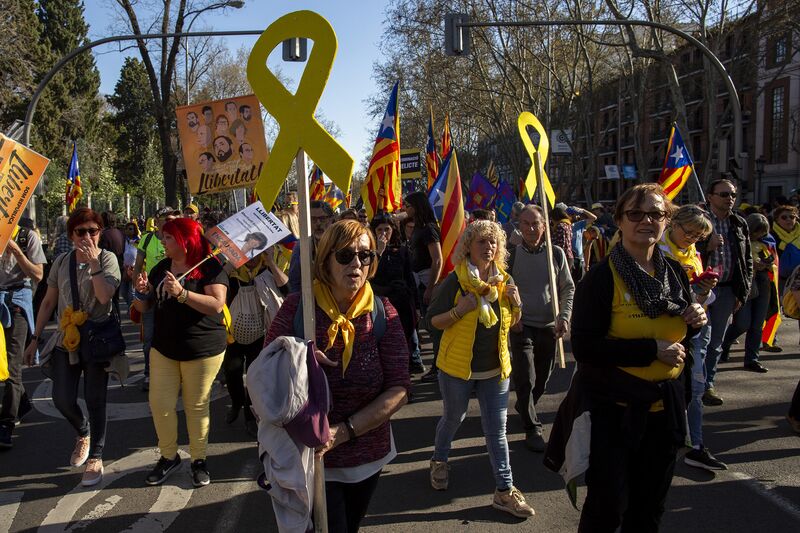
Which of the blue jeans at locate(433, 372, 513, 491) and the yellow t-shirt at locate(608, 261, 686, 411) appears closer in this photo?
the yellow t-shirt at locate(608, 261, 686, 411)

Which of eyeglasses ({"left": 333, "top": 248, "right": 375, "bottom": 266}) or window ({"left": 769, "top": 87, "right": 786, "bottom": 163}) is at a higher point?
window ({"left": 769, "top": 87, "right": 786, "bottom": 163})

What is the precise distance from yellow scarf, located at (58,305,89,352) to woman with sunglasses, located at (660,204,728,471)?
160 inches

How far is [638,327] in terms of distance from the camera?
2791 mm

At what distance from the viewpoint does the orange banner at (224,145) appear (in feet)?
21.3

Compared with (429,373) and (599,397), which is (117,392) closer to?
(429,373)

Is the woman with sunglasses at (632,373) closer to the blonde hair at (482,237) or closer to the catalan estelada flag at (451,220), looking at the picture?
the blonde hair at (482,237)

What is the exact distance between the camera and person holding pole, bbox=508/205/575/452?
16.3 feet

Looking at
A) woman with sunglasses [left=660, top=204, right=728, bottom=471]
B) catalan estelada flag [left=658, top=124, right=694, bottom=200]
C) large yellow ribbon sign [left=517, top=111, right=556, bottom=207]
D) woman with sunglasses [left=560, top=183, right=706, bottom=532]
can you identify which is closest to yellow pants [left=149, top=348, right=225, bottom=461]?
woman with sunglasses [left=560, top=183, right=706, bottom=532]

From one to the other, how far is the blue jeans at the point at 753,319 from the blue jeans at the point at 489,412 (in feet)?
13.4

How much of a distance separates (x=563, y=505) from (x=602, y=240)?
714cm

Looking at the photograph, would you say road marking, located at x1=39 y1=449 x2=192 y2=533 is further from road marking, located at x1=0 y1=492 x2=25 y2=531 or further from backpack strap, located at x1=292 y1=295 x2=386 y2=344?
backpack strap, located at x1=292 y1=295 x2=386 y2=344

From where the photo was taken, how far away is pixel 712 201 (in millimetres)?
5578

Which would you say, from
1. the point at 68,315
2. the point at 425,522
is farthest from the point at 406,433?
the point at 68,315

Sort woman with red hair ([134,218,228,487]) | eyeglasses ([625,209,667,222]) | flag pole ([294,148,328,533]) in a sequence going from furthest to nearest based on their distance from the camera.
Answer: woman with red hair ([134,218,228,487]) < eyeglasses ([625,209,667,222]) < flag pole ([294,148,328,533])
